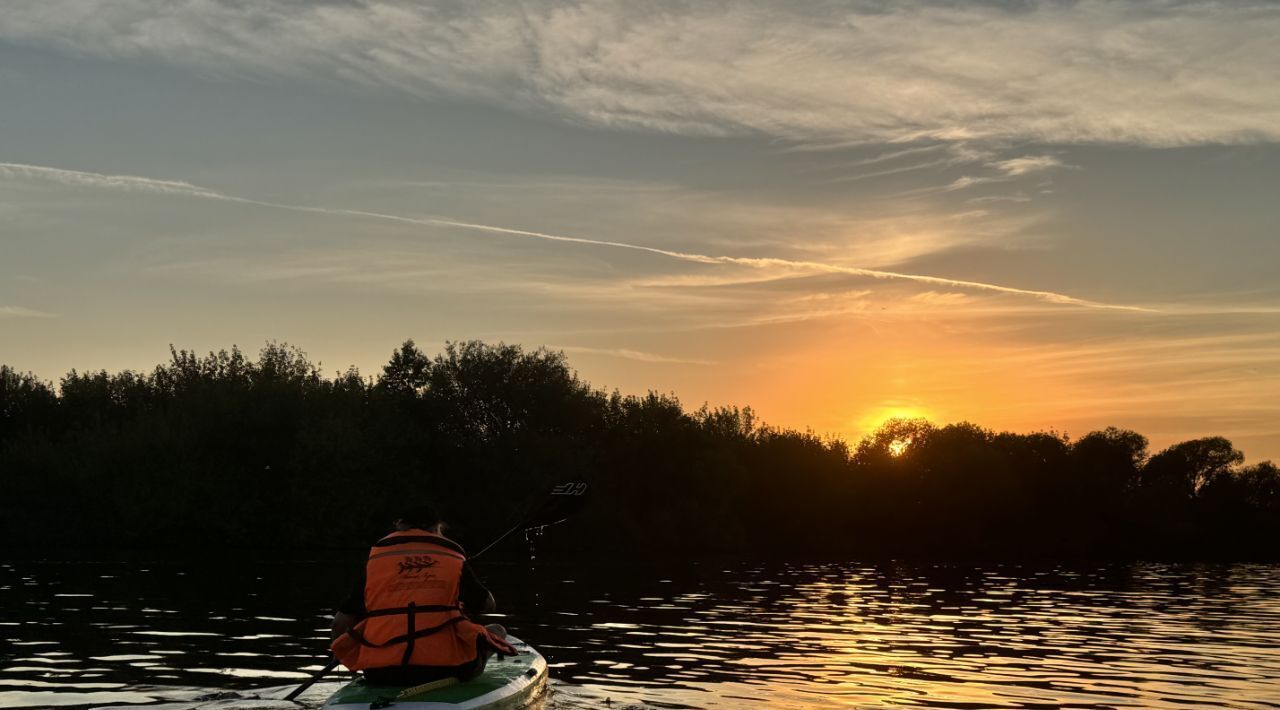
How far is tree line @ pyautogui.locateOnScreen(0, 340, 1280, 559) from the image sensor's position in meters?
71.1

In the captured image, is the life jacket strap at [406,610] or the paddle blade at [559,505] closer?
the life jacket strap at [406,610]

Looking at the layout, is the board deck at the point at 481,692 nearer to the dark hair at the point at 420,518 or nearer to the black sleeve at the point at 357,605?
the black sleeve at the point at 357,605

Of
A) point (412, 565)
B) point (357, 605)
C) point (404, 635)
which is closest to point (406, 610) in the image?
point (404, 635)

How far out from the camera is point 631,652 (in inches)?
882

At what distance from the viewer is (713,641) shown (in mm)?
25016

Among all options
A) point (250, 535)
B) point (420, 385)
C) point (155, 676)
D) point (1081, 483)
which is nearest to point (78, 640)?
point (155, 676)

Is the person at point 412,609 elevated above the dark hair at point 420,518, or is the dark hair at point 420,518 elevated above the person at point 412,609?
the dark hair at point 420,518

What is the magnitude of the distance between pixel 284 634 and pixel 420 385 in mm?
72397

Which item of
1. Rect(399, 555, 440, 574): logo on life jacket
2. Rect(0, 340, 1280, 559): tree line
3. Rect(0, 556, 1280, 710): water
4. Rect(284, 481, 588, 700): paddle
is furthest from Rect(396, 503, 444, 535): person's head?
Rect(0, 340, 1280, 559): tree line

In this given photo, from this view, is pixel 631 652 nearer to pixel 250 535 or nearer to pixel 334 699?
pixel 334 699

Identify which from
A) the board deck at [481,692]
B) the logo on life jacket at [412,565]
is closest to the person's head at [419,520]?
the logo on life jacket at [412,565]

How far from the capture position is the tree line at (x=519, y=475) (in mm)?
71125

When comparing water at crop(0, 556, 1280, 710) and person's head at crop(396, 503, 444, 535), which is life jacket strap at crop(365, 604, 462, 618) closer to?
person's head at crop(396, 503, 444, 535)

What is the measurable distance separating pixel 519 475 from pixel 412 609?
64.4 m
